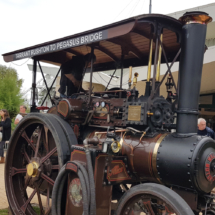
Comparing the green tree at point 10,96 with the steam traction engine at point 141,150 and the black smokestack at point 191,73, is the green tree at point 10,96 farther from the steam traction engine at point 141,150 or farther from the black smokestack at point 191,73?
the black smokestack at point 191,73

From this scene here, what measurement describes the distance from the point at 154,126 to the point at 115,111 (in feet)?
1.53

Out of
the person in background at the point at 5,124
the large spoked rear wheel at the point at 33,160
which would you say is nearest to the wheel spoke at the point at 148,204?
the large spoked rear wheel at the point at 33,160

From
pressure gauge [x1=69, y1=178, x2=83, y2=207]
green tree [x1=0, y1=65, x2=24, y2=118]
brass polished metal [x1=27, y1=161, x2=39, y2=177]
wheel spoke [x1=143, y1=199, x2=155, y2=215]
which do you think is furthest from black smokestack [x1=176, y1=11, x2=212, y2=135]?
green tree [x1=0, y1=65, x2=24, y2=118]

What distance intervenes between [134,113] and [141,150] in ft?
1.21

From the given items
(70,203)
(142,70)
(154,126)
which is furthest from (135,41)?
→ (142,70)

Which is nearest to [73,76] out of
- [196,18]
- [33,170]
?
[33,170]

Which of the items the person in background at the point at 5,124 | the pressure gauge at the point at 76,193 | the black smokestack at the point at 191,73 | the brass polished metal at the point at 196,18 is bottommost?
the pressure gauge at the point at 76,193

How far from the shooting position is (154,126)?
8.98ft

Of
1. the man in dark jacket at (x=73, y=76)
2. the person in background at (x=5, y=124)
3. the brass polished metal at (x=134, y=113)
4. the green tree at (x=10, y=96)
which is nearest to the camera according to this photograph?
the brass polished metal at (x=134, y=113)

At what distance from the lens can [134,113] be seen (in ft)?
8.91

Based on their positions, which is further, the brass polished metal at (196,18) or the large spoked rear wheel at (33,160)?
the large spoked rear wheel at (33,160)

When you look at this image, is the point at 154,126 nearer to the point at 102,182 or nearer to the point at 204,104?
the point at 102,182

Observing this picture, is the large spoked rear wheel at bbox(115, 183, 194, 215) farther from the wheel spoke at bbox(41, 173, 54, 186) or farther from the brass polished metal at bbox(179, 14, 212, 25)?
the brass polished metal at bbox(179, 14, 212, 25)

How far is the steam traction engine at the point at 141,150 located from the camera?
2281 millimetres
